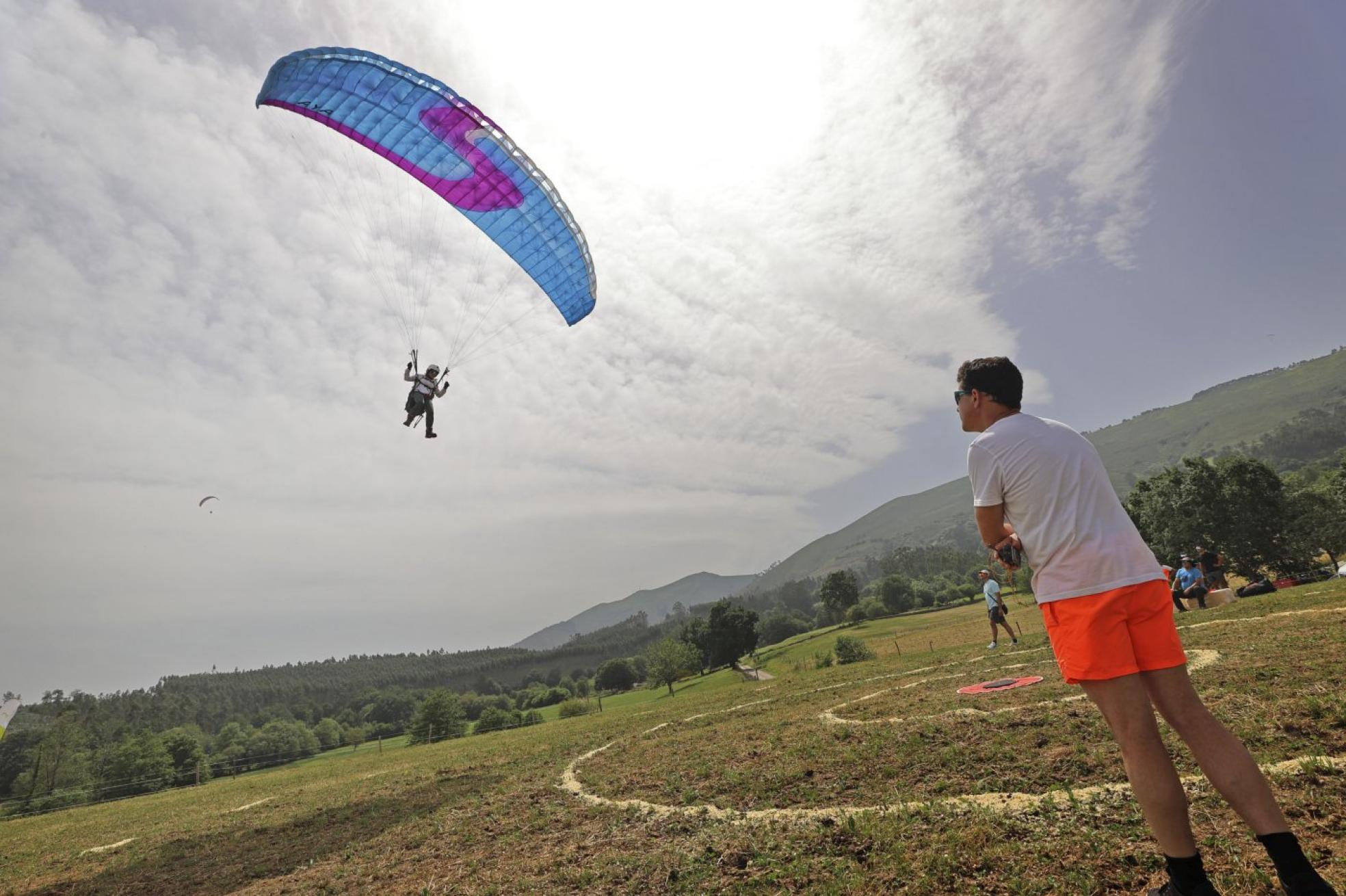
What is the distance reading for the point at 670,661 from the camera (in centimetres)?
7975

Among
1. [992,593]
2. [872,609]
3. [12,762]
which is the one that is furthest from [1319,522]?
[12,762]

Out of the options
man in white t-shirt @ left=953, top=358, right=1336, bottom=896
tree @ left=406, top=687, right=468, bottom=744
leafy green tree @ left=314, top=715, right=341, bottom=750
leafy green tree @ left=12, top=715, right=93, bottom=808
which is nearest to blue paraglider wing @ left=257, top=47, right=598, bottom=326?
man in white t-shirt @ left=953, top=358, right=1336, bottom=896

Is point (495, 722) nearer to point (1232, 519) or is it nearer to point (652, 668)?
point (652, 668)

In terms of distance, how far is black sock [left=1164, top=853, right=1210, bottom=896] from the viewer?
123 inches

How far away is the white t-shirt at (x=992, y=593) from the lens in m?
19.3

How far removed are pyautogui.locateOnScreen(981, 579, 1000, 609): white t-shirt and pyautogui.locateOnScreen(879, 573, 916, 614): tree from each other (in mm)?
119750

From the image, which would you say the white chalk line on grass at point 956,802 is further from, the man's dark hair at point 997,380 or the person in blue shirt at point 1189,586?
the person in blue shirt at point 1189,586

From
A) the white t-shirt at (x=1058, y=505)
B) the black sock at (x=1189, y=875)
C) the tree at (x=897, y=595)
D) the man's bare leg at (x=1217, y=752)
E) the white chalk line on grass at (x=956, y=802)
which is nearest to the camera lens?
the man's bare leg at (x=1217, y=752)

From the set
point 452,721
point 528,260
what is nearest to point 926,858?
point 528,260

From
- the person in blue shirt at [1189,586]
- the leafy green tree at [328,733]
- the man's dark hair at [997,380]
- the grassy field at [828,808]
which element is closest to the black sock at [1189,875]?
the grassy field at [828,808]

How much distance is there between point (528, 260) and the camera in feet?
64.2

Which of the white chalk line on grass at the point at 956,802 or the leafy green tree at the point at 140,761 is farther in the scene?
the leafy green tree at the point at 140,761

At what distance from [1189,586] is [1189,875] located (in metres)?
23.6

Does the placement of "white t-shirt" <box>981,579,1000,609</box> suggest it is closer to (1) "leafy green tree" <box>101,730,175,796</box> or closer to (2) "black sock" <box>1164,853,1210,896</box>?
(2) "black sock" <box>1164,853,1210,896</box>
